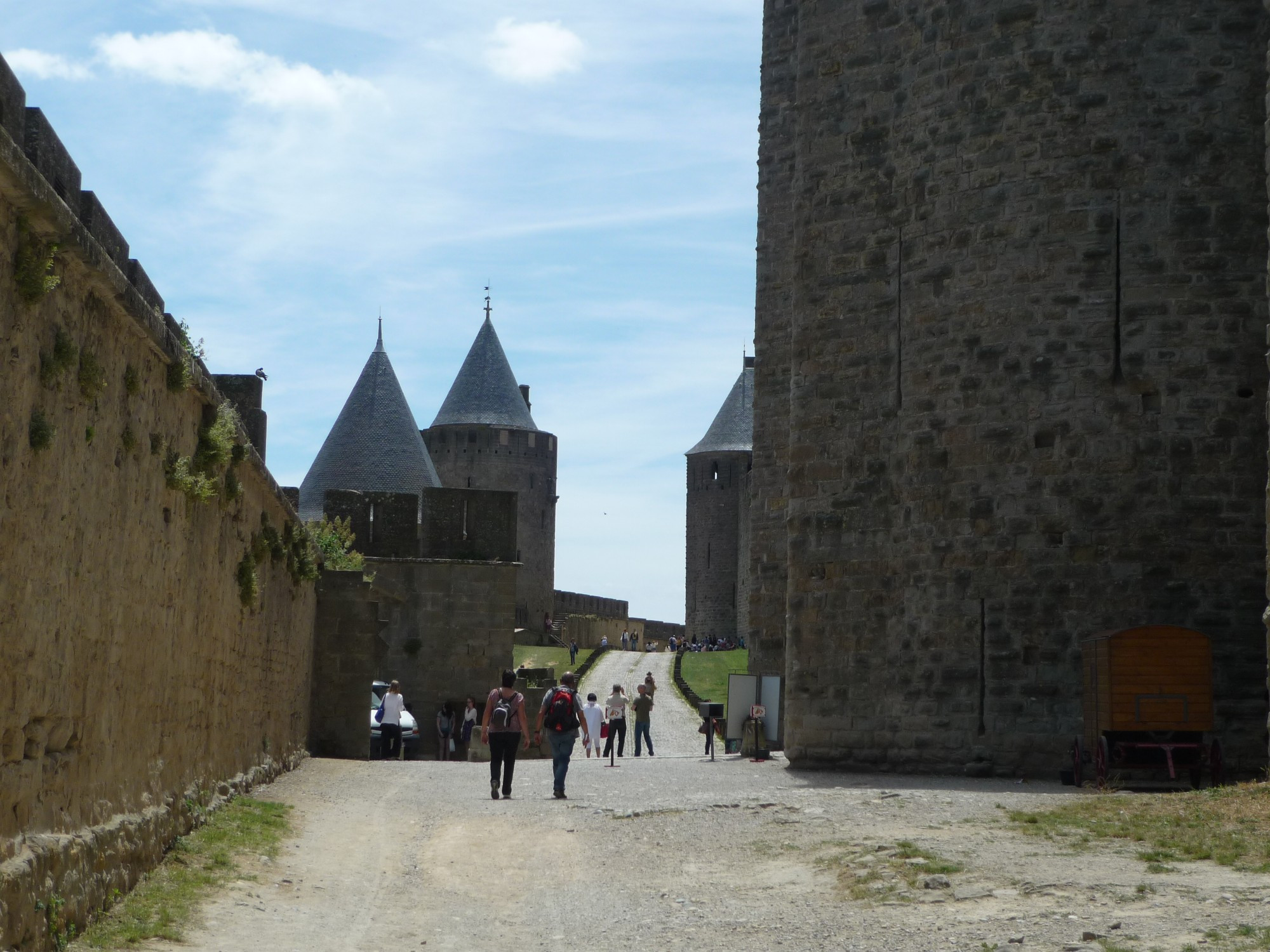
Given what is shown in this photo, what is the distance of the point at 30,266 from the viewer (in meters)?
5.01

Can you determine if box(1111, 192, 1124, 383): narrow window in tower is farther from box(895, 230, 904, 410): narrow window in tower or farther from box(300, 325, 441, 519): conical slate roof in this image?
box(300, 325, 441, 519): conical slate roof

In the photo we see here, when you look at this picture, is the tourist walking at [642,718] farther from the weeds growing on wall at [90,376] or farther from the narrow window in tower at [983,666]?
the weeds growing on wall at [90,376]

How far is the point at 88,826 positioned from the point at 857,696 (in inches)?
365

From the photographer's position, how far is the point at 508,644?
75.4ft

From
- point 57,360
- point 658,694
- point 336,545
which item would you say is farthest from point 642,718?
point 57,360

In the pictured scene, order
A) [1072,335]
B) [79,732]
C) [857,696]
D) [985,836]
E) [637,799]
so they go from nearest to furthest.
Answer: [79,732] → [985,836] → [637,799] → [1072,335] → [857,696]

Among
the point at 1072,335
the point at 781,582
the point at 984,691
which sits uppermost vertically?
the point at 1072,335

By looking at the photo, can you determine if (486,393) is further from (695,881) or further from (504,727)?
(695,881)

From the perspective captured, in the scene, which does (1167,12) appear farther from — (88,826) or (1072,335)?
(88,826)

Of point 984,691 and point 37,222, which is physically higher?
point 37,222

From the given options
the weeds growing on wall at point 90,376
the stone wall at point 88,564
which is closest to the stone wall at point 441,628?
the stone wall at point 88,564

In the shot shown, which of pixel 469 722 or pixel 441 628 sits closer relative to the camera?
pixel 469 722

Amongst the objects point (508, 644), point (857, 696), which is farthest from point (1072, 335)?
point (508, 644)

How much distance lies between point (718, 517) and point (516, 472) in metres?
8.14
